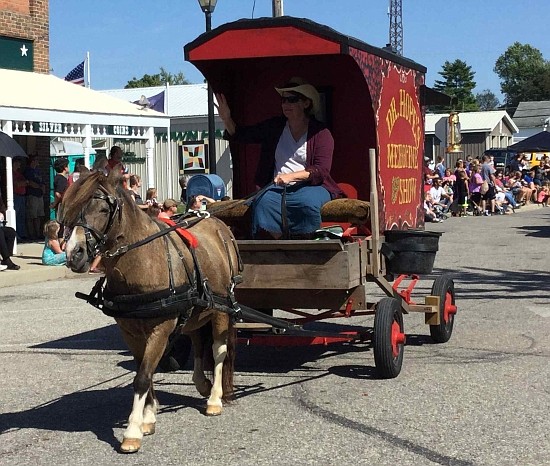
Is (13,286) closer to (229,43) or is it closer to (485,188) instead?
(229,43)

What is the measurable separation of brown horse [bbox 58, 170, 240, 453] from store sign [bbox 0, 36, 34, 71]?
1613 centimetres

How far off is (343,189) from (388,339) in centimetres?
197

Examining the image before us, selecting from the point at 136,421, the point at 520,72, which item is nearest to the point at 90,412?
the point at 136,421

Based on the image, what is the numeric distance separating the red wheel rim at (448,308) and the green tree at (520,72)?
487 feet

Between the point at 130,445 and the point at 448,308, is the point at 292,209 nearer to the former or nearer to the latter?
the point at 448,308

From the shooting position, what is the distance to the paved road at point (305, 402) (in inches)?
225

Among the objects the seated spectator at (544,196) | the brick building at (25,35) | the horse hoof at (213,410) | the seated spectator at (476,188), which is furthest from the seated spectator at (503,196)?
the horse hoof at (213,410)

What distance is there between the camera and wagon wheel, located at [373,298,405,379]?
7457 mm

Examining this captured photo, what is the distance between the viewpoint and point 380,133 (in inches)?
333

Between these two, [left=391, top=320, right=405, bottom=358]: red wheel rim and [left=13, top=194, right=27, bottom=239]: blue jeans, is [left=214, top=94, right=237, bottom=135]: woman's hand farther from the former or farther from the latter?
[left=13, top=194, right=27, bottom=239]: blue jeans

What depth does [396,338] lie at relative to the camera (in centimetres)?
777

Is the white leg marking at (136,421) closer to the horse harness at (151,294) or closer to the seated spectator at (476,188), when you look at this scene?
the horse harness at (151,294)

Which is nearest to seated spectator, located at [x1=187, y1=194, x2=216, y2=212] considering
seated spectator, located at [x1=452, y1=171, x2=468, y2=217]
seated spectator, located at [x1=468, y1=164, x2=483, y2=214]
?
seated spectator, located at [x1=452, y1=171, x2=468, y2=217]

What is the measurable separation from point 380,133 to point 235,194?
1.72 meters
